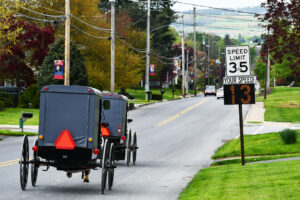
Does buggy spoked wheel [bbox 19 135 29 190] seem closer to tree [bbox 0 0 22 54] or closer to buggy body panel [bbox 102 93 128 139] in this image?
buggy body panel [bbox 102 93 128 139]

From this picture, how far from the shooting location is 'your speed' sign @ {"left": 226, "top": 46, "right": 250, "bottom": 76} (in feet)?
61.0

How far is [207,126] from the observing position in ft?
137

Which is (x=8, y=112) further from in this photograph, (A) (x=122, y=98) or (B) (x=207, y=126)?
(A) (x=122, y=98)

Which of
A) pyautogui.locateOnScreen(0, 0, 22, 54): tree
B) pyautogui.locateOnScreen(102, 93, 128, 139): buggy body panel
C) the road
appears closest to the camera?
the road

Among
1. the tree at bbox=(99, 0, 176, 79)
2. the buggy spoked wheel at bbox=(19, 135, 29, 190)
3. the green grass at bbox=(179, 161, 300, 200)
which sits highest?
the tree at bbox=(99, 0, 176, 79)

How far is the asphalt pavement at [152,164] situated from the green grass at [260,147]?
2.01ft

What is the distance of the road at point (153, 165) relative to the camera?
14.7 metres

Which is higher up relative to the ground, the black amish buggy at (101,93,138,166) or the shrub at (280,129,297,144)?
the black amish buggy at (101,93,138,166)

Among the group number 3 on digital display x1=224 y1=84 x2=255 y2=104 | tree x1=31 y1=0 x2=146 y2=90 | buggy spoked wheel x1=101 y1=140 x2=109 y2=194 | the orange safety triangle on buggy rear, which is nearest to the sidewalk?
tree x1=31 y1=0 x2=146 y2=90

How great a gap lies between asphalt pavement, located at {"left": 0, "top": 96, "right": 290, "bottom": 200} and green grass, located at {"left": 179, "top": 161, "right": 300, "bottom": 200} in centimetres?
61

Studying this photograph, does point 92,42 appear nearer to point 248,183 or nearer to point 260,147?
point 260,147

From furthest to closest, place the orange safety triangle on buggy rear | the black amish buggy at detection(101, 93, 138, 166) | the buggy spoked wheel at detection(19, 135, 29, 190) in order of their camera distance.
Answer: the black amish buggy at detection(101, 93, 138, 166) < the orange safety triangle on buggy rear < the buggy spoked wheel at detection(19, 135, 29, 190)

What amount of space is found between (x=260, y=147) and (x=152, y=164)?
6.31m

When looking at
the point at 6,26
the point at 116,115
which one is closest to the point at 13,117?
the point at 6,26
